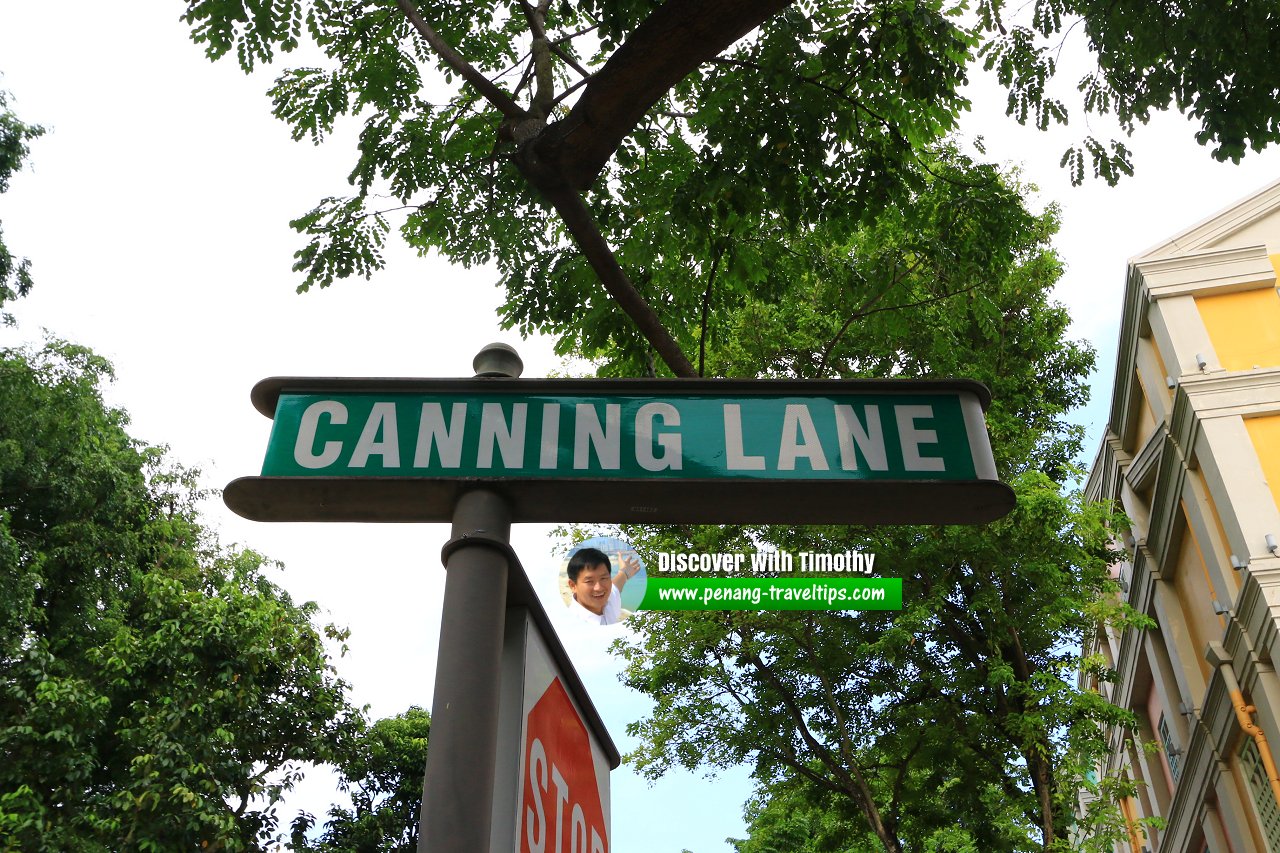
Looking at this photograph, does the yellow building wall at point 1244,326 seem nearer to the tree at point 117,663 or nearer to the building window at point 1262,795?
the building window at point 1262,795

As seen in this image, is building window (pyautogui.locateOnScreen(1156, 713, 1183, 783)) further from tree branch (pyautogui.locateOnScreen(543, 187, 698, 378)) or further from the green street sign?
the green street sign

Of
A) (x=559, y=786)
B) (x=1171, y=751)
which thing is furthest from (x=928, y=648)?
(x=559, y=786)

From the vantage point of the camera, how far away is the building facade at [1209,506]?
1327cm

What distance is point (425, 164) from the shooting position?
6.71m

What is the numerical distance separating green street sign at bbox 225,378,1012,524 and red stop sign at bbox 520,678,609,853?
0.44 m

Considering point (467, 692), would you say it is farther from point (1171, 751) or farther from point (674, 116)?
point (1171, 751)

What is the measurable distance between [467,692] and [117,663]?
14638 millimetres

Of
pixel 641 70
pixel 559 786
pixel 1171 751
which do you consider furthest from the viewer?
pixel 1171 751

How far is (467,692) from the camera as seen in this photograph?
1.80 meters

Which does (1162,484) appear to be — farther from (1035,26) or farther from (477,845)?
(477,845)

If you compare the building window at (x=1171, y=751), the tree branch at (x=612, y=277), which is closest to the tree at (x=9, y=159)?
the tree branch at (x=612, y=277)

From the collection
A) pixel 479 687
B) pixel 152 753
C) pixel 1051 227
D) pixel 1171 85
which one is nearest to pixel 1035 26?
pixel 1171 85

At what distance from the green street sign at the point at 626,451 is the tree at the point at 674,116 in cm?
166

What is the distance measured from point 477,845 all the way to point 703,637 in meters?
12.6
